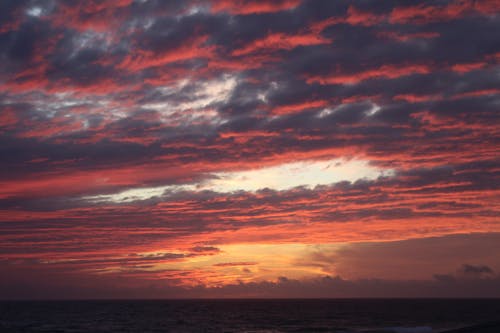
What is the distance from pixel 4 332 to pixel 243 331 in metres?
36.4

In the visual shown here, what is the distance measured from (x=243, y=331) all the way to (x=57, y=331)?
28721 mm

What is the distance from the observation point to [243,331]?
76.8 metres

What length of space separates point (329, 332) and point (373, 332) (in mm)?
12193

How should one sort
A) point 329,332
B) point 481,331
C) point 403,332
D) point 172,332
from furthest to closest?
point 172,332 < point 329,332 < point 403,332 < point 481,331

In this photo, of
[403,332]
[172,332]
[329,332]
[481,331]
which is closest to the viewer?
[481,331]

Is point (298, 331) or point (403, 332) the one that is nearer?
point (403, 332)

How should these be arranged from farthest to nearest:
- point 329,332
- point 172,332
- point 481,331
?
point 172,332 < point 329,332 < point 481,331

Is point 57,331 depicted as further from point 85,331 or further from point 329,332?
point 329,332

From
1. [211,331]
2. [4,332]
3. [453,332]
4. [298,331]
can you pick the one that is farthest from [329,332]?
[4,332]

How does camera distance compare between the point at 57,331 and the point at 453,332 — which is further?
the point at 57,331

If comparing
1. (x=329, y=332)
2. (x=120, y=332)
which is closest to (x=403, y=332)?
(x=329, y=332)

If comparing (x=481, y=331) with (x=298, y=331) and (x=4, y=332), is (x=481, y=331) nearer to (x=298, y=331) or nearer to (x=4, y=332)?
(x=298, y=331)

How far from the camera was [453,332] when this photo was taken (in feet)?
163

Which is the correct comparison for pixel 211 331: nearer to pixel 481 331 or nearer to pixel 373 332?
pixel 373 332
